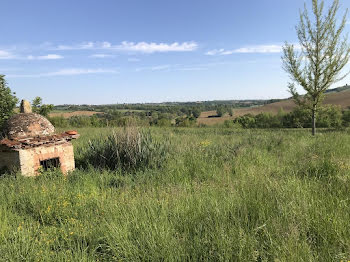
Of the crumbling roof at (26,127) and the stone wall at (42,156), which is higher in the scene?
the crumbling roof at (26,127)

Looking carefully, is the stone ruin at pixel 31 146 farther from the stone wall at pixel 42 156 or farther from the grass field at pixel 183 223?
the grass field at pixel 183 223

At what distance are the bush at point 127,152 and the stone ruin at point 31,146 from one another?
86 centimetres

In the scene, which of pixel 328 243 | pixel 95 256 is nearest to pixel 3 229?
pixel 95 256

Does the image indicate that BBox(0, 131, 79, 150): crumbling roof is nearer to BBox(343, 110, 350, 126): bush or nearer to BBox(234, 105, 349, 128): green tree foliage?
BBox(234, 105, 349, 128): green tree foliage

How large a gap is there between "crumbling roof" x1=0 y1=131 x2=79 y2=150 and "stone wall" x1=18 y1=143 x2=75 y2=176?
0.12 meters

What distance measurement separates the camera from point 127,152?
7258 millimetres

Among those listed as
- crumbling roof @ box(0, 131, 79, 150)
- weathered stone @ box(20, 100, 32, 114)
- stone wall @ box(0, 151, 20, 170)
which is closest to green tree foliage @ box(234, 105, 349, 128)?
crumbling roof @ box(0, 131, 79, 150)

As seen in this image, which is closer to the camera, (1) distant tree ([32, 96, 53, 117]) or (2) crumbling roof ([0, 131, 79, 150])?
(2) crumbling roof ([0, 131, 79, 150])

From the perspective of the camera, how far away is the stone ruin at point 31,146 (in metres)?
6.24

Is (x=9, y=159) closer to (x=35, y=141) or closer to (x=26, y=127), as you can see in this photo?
(x=35, y=141)

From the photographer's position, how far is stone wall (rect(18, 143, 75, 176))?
6.30 m

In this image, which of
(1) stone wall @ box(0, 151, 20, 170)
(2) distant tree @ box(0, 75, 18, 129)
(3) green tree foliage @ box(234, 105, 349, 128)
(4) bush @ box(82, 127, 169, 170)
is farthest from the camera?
(3) green tree foliage @ box(234, 105, 349, 128)

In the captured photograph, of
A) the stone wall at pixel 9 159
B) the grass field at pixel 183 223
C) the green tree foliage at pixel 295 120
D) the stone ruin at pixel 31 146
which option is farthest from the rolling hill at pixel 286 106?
the stone wall at pixel 9 159

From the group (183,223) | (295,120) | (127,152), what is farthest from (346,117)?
(183,223)
